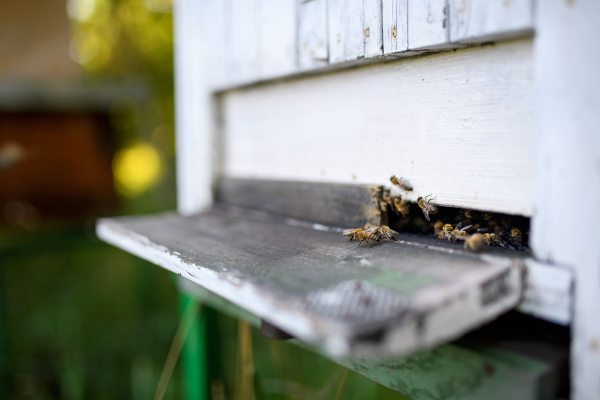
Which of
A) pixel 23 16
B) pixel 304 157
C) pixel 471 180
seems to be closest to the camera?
pixel 471 180

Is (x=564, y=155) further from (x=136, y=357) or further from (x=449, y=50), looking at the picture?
(x=136, y=357)

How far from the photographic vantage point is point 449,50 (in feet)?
3.35

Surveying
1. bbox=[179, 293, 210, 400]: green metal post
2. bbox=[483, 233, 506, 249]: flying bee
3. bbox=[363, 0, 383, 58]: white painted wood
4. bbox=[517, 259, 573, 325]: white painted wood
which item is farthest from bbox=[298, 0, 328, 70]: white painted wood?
bbox=[179, 293, 210, 400]: green metal post

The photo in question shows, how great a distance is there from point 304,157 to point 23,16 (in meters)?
2.81

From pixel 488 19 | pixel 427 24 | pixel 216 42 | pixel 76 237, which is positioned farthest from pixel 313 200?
pixel 76 237

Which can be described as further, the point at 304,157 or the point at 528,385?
the point at 304,157

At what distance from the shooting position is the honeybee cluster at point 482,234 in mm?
911

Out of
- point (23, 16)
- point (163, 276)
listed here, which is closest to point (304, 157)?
point (23, 16)

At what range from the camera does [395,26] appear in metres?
1.06

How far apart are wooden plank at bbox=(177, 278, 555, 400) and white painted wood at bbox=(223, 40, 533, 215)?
298mm

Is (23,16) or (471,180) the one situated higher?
(23,16)

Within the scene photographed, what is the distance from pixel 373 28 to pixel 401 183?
16.1 inches

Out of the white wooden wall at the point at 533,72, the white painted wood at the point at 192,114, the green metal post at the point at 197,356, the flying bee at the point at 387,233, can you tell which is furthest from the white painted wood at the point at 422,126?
the green metal post at the point at 197,356

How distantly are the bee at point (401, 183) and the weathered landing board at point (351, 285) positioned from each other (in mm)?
180
